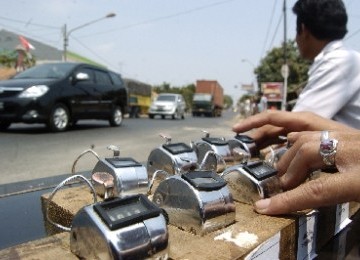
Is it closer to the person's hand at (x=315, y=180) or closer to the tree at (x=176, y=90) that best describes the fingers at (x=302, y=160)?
the person's hand at (x=315, y=180)

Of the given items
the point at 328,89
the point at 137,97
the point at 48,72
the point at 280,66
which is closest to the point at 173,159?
the point at 328,89

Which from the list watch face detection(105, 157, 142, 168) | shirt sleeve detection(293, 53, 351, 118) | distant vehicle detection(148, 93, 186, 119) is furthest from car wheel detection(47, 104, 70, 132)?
distant vehicle detection(148, 93, 186, 119)

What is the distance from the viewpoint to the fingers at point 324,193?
3.17ft

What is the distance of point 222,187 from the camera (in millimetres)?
943

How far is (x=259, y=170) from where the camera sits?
1166 mm

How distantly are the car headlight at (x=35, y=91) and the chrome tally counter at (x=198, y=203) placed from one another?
20.5 ft

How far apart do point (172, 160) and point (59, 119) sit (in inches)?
244

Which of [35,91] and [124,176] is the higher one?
[35,91]

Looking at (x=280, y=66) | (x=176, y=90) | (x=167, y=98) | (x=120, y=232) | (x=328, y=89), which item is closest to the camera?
(x=120, y=232)

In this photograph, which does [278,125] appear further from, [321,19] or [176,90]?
[176,90]

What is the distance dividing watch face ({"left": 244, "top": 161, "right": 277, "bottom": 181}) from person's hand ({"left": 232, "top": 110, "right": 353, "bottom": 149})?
1.40 ft

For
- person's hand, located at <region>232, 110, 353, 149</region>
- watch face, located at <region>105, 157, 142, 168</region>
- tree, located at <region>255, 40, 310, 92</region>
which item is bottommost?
watch face, located at <region>105, 157, 142, 168</region>

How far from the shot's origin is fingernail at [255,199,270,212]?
1.05 metres

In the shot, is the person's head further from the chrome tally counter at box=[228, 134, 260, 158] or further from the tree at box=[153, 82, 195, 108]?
the tree at box=[153, 82, 195, 108]
